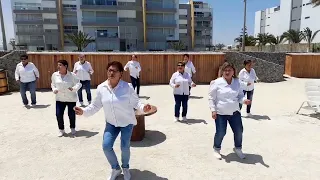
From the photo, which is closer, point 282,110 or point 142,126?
point 142,126

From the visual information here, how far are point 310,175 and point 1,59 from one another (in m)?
12.4

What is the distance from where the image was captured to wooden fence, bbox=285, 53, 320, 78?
16.2m

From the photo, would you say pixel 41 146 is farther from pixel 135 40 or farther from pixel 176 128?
pixel 135 40

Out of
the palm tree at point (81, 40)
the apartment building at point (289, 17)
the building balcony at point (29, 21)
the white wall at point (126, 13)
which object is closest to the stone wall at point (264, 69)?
the palm tree at point (81, 40)

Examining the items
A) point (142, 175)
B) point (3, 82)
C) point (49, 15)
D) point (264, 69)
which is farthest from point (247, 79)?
point (49, 15)

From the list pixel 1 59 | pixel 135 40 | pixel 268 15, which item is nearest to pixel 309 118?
pixel 1 59

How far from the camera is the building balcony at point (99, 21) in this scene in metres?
43.2

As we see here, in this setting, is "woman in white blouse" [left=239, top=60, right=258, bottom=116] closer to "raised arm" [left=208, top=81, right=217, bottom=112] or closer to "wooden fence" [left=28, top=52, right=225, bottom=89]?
"raised arm" [left=208, top=81, right=217, bottom=112]

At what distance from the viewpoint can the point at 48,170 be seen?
385 cm

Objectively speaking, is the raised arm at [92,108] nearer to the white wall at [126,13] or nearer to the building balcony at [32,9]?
the white wall at [126,13]

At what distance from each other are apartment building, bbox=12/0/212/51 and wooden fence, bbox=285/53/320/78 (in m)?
31.3

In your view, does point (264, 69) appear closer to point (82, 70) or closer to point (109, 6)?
point (82, 70)

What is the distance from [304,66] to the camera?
53.6 ft

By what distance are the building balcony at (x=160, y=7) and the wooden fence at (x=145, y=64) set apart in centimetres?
3399
